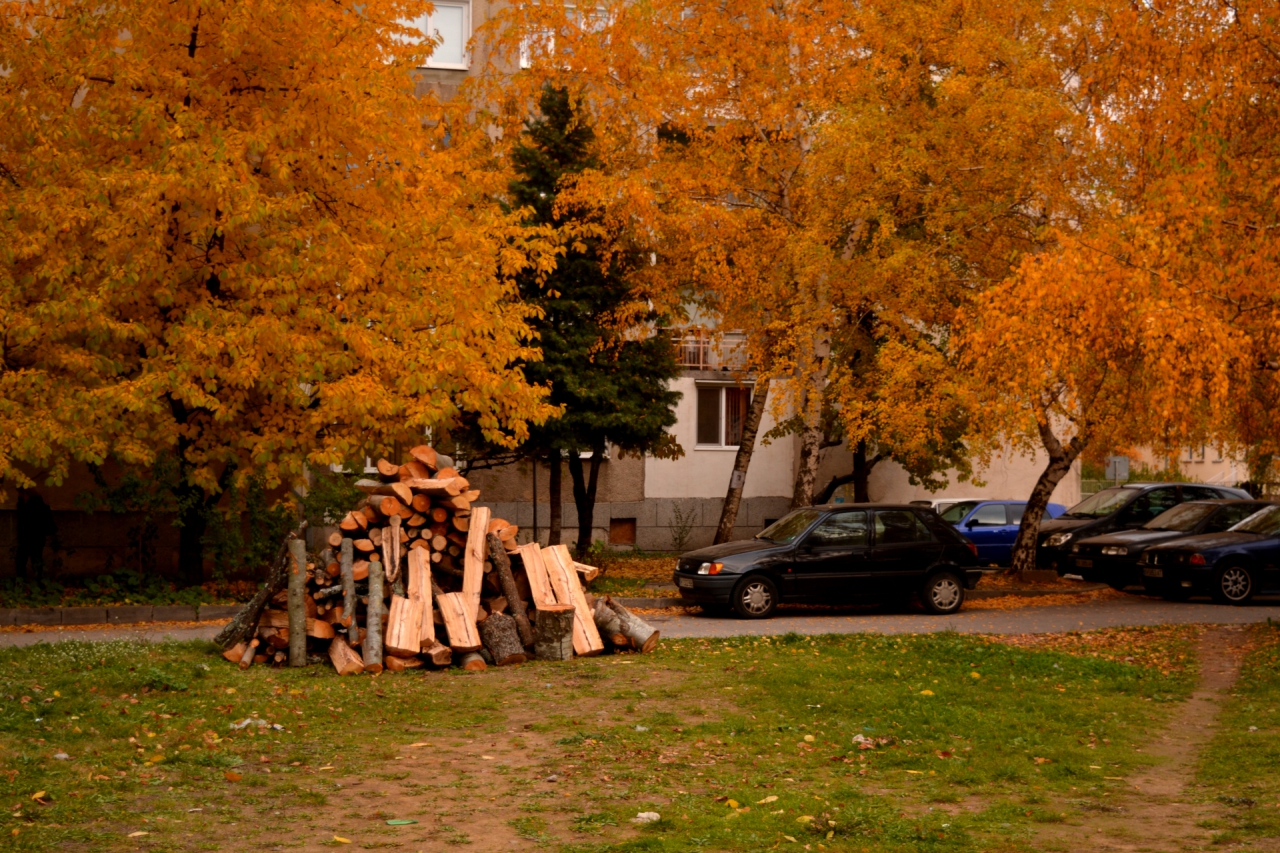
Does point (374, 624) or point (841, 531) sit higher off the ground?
point (841, 531)

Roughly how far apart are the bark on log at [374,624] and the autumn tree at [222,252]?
13.8 feet

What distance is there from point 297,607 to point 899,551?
9.42 metres

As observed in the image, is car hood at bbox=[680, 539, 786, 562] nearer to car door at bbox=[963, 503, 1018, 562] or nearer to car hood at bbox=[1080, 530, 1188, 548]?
car hood at bbox=[1080, 530, 1188, 548]

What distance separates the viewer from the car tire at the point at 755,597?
62.0 feet

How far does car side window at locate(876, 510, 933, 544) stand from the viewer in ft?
63.9

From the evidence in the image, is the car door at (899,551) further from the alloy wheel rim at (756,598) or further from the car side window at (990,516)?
the car side window at (990,516)

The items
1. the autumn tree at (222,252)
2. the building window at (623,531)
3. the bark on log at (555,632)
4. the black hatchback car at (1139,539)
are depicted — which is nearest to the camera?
the bark on log at (555,632)

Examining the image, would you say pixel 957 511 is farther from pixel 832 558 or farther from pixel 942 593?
pixel 832 558

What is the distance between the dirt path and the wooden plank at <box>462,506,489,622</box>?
22.3 ft

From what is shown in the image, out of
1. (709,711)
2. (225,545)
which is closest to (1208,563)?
(709,711)

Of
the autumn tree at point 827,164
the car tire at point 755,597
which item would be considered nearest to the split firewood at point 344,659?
the car tire at point 755,597

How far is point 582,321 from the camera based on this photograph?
2316 cm

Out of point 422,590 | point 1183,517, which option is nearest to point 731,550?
point 422,590

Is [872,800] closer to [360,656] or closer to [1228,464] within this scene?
[360,656]
